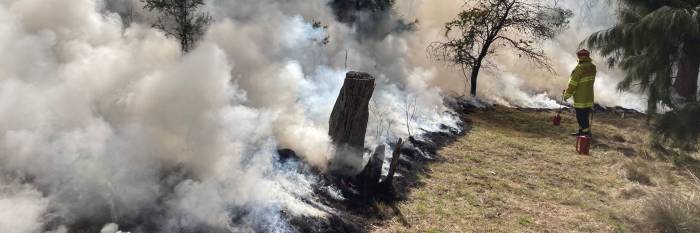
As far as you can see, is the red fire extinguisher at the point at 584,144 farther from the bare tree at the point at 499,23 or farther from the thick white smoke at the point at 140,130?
the bare tree at the point at 499,23

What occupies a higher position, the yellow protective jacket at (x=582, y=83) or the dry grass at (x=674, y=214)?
the yellow protective jacket at (x=582, y=83)

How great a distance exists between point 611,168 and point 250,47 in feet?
22.5

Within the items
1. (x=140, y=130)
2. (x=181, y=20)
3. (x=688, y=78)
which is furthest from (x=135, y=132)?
(x=688, y=78)

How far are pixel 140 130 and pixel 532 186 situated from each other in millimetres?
4815

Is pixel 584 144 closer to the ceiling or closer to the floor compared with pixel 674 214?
closer to the ceiling

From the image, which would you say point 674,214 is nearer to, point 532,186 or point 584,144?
point 532,186

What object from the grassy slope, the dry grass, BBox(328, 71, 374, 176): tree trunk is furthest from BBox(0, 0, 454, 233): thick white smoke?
the dry grass

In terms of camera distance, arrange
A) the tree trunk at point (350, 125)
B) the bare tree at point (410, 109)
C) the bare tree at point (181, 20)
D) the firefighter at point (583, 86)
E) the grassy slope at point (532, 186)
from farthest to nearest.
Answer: the bare tree at point (181, 20) < the bare tree at point (410, 109) < the firefighter at point (583, 86) < the tree trunk at point (350, 125) < the grassy slope at point (532, 186)

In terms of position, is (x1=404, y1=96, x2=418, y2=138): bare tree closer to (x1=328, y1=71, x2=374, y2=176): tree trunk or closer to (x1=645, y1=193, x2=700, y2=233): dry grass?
(x1=328, y1=71, x2=374, y2=176): tree trunk

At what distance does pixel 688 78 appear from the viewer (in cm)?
721

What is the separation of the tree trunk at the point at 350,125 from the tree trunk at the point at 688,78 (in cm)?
331

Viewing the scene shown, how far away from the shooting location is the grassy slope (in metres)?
5.36

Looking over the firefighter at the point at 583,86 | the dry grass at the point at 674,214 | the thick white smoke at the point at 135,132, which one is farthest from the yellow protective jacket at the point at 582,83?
the dry grass at the point at 674,214

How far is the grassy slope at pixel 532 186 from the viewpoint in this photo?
5.36m
